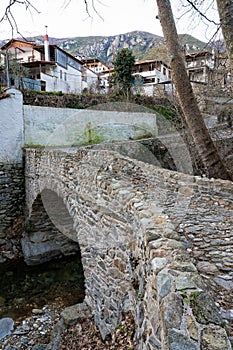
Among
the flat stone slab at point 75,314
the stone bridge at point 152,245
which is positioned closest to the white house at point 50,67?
the stone bridge at point 152,245

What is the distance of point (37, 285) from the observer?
6465mm

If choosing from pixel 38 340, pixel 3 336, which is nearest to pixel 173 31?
pixel 38 340

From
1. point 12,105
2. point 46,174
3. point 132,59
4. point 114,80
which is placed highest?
point 132,59

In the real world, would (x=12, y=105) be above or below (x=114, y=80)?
below

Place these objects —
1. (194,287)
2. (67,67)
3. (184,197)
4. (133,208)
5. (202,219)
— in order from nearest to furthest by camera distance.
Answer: (194,287), (133,208), (202,219), (184,197), (67,67)

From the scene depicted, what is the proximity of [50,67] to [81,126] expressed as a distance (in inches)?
433

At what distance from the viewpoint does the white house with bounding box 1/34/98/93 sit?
17766mm

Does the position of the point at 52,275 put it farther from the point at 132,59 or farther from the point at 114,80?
the point at 132,59

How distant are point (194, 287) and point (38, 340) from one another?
445cm

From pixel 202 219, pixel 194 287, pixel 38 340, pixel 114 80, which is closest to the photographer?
pixel 194 287

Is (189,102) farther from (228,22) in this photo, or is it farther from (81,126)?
(81,126)

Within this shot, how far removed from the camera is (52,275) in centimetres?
691

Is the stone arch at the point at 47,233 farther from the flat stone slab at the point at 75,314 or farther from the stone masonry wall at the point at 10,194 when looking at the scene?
the flat stone slab at the point at 75,314

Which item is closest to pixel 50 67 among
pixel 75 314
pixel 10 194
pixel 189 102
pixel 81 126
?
pixel 81 126
